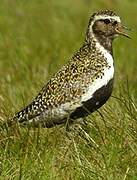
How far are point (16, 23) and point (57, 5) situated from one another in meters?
1.28

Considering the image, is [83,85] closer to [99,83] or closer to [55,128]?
[99,83]

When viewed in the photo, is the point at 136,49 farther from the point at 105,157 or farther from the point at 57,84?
the point at 105,157

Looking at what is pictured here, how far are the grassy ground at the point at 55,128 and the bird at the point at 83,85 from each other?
14cm

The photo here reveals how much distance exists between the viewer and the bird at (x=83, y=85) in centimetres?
704

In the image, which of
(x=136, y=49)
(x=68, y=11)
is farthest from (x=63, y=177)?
(x=68, y=11)

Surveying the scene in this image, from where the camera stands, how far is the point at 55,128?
7.19 m

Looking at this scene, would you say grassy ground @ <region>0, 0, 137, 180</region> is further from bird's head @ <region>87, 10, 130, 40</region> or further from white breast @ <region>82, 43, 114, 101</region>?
bird's head @ <region>87, 10, 130, 40</region>

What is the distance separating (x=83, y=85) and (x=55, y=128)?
0.41 m

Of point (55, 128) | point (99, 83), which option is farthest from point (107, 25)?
point (55, 128)

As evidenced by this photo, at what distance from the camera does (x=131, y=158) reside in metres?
6.38

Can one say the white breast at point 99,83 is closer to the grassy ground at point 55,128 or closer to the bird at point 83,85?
the bird at point 83,85

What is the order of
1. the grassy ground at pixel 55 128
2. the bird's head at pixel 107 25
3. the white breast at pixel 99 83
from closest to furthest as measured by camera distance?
the grassy ground at pixel 55 128, the white breast at pixel 99 83, the bird's head at pixel 107 25

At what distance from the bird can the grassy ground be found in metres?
0.14

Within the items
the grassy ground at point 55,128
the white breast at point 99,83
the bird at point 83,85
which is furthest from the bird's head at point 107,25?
the grassy ground at point 55,128
